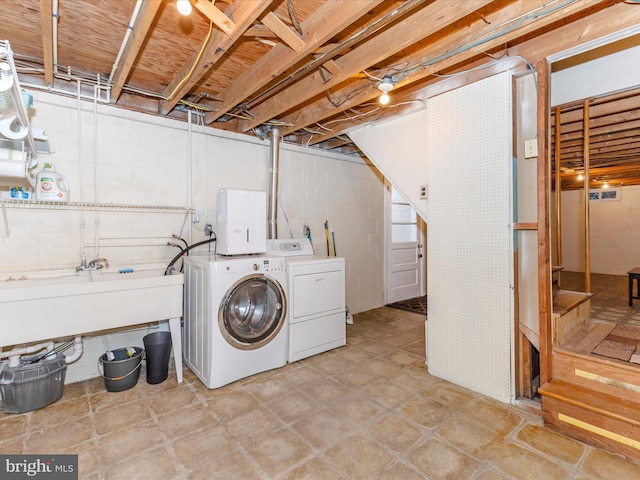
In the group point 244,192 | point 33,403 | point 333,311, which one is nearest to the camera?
point 33,403

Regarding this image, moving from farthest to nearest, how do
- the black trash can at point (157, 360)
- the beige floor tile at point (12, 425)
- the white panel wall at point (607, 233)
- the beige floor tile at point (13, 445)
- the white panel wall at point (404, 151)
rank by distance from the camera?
the white panel wall at point (607, 233) < the white panel wall at point (404, 151) < the black trash can at point (157, 360) < the beige floor tile at point (12, 425) < the beige floor tile at point (13, 445)

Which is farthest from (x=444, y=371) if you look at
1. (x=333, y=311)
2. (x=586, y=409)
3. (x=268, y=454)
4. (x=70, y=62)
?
(x=70, y=62)

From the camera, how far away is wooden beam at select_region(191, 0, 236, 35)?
161 centimetres

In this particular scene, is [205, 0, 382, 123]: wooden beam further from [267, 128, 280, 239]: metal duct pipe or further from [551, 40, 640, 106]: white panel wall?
[551, 40, 640, 106]: white panel wall

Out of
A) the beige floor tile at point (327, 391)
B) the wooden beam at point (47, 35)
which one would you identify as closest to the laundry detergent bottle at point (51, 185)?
the wooden beam at point (47, 35)

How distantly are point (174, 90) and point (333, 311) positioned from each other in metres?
2.50

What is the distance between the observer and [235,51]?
2.26 m

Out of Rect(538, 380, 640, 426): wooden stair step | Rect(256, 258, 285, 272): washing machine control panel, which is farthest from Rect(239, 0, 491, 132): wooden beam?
Rect(538, 380, 640, 426): wooden stair step

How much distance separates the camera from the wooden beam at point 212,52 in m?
1.60

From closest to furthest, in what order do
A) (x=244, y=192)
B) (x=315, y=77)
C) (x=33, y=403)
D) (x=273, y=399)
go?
(x=33, y=403) → (x=273, y=399) → (x=315, y=77) → (x=244, y=192)

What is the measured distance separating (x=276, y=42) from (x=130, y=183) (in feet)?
6.05

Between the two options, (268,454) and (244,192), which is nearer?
(268,454)

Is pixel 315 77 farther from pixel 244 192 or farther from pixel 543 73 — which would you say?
pixel 543 73

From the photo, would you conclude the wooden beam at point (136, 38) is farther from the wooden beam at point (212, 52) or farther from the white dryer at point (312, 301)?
the white dryer at point (312, 301)
